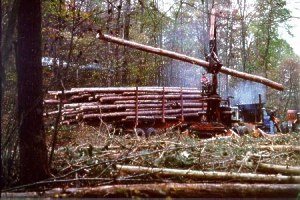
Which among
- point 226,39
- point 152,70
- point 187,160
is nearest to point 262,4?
point 226,39

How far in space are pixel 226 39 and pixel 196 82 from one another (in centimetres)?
614

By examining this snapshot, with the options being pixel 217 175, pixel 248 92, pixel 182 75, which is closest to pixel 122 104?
pixel 217 175

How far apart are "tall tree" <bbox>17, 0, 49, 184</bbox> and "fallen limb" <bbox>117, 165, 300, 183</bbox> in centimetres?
97

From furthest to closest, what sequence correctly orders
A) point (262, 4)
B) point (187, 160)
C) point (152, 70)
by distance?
point (262, 4) → point (152, 70) → point (187, 160)

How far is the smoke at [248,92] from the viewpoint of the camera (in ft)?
95.3

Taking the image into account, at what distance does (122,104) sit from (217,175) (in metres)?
7.90

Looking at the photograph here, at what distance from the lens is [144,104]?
493 inches

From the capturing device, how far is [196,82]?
31266mm

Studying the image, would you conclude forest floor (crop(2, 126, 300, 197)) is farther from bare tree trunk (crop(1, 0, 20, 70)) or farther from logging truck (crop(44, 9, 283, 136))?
logging truck (crop(44, 9, 283, 136))

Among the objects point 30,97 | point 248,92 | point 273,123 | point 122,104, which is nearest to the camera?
point 30,97

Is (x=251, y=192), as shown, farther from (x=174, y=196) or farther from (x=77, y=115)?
(x=77, y=115)

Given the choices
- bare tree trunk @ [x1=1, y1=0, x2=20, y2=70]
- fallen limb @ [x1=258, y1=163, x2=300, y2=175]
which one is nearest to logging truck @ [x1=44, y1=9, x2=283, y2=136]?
fallen limb @ [x1=258, y1=163, x2=300, y2=175]

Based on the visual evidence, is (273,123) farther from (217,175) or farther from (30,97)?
(30,97)

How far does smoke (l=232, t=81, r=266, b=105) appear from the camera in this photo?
29.1 metres
